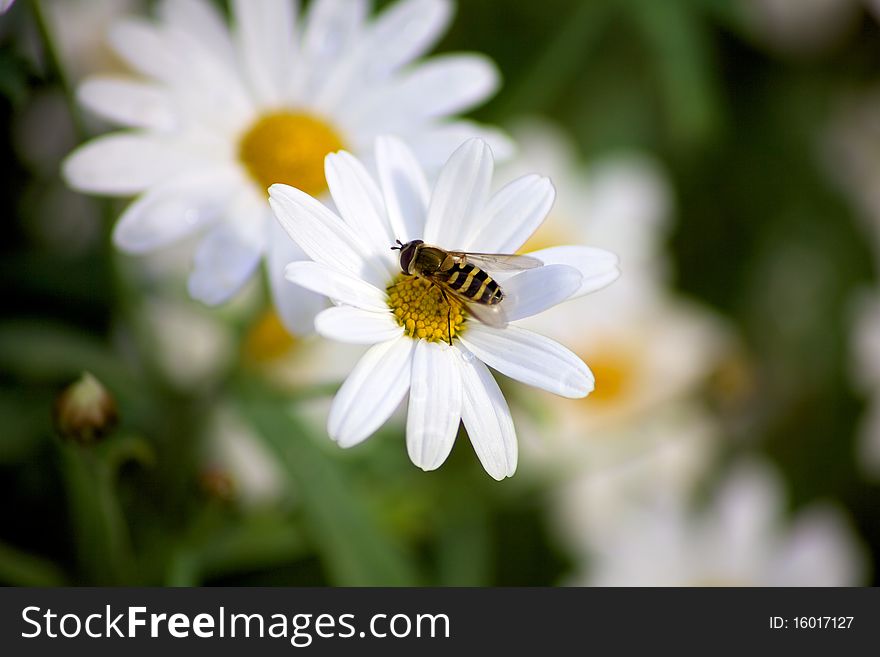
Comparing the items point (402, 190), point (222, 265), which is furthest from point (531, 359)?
point (222, 265)

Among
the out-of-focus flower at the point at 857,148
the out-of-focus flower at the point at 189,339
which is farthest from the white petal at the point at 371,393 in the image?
the out-of-focus flower at the point at 857,148

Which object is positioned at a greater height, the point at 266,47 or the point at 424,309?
the point at 266,47

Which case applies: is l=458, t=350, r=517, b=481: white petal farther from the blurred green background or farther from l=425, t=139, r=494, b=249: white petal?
the blurred green background

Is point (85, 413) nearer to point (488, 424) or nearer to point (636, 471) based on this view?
point (488, 424)

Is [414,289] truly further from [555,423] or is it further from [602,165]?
[602,165]

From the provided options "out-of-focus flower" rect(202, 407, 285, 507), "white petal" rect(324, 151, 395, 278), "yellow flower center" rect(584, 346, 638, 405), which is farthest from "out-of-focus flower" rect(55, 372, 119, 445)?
"yellow flower center" rect(584, 346, 638, 405)

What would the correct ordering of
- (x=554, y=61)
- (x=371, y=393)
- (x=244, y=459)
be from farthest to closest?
(x=554, y=61), (x=244, y=459), (x=371, y=393)

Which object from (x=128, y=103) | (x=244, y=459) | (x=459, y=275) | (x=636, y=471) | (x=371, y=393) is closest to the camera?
(x=371, y=393)
